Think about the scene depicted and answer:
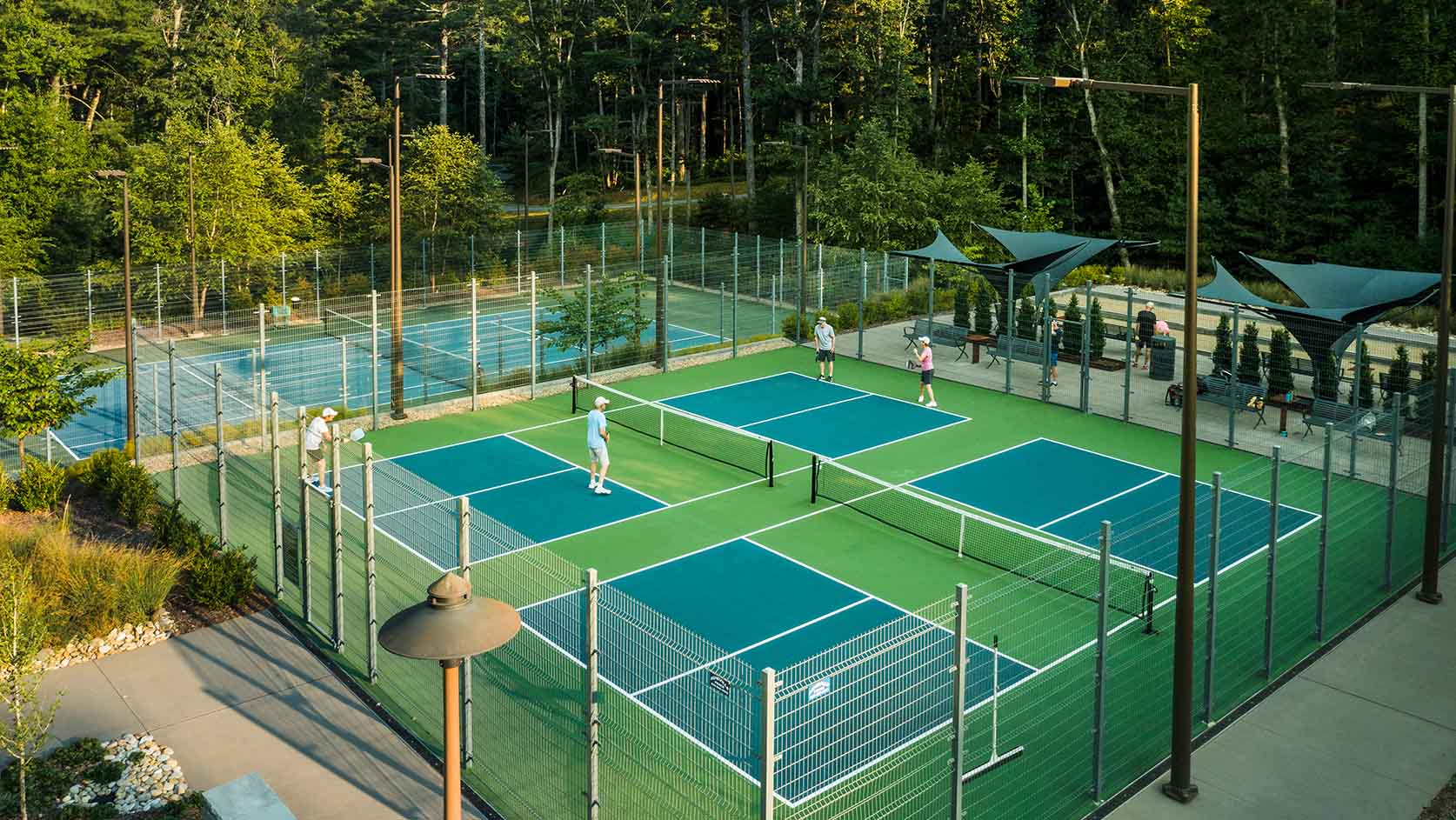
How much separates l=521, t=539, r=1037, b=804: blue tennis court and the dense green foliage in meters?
22.5

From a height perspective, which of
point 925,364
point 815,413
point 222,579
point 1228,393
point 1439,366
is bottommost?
point 222,579

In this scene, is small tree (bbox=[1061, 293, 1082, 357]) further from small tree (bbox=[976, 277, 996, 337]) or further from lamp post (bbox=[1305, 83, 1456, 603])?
lamp post (bbox=[1305, 83, 1456, 603])

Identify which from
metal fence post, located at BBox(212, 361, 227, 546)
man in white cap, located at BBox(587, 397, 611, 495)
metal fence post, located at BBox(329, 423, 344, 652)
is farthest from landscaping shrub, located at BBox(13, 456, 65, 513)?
man in white cap, located at BBox(587, 397, 611, 495)

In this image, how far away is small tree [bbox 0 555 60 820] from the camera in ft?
41.0

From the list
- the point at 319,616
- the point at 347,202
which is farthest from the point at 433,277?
the point at 319,616

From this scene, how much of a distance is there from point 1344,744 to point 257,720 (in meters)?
11.8

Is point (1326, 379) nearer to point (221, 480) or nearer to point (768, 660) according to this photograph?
point (768, 660)

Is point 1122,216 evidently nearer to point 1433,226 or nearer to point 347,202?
point 1433,226

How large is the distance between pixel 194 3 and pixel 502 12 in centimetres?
1442

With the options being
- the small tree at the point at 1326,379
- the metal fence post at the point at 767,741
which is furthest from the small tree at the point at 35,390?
the small tree at the point at 1326,379

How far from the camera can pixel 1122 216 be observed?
56344 millimetres

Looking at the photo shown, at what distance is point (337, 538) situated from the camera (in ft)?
52.9

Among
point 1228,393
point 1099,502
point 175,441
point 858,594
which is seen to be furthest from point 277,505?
point 1228,393

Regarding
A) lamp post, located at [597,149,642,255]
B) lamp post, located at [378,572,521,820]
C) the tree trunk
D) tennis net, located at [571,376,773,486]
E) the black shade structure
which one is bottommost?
tennis net, located at [571,376,773,486]
